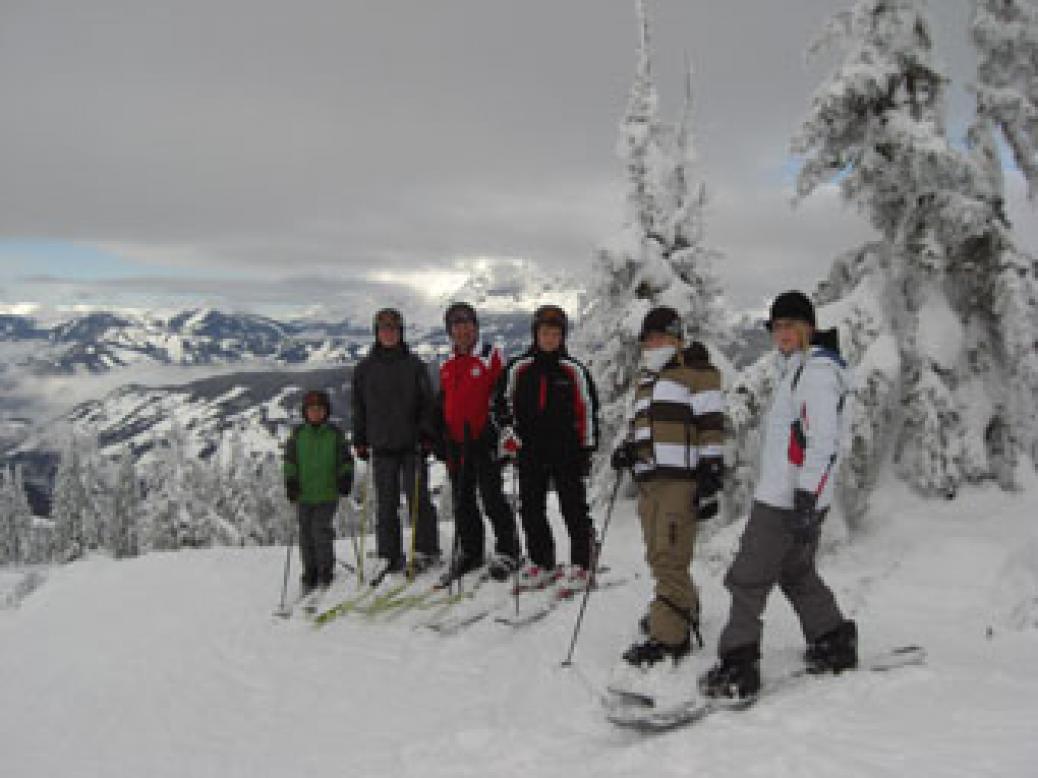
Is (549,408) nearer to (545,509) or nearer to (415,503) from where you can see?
(545,509)

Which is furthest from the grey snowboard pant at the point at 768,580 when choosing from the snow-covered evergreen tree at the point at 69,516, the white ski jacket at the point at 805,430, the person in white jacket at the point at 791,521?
the snow-covered evergreen tree at the point at 69,516

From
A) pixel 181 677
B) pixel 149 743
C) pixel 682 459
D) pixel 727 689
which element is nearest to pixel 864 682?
pixel 727 689

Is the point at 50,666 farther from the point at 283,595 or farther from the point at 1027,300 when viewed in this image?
the point at 1027,300

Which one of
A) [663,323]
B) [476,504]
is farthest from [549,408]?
[663,323]

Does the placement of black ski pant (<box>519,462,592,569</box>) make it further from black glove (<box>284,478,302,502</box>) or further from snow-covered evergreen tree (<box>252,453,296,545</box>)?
snow-covered evergreen tree (<box>252,453,296,545</box>)

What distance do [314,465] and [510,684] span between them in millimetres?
4519

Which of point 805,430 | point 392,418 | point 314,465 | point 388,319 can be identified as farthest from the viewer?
point 314,465

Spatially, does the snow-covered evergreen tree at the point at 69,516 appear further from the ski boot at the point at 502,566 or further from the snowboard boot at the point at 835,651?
the snowboard boot at the point at 835,651

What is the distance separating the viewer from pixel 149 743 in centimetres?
597

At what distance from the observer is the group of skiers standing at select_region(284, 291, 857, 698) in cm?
526

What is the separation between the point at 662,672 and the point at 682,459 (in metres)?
1.65

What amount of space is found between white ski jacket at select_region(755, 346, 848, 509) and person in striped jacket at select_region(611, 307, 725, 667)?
574 mm

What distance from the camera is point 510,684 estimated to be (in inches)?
262

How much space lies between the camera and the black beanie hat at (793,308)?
5344 millimetres
